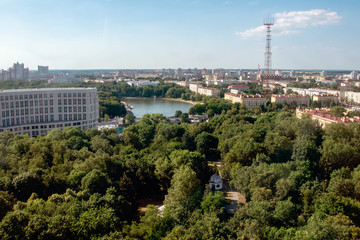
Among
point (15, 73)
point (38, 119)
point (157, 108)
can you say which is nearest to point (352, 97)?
point (157, 108)

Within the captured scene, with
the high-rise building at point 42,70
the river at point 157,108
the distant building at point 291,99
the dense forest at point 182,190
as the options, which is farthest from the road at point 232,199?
the high-rise building at point 42,70

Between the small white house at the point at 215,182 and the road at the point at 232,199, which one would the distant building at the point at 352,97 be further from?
the small white house at the point at 215,182

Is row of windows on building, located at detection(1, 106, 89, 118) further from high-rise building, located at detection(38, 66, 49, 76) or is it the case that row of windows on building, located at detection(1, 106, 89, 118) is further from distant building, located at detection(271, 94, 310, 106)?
high-rise building, located at detection(38, 66, 49, 76)

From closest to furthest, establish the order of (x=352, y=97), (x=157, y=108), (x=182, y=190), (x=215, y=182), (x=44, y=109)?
(x=182, y=190) < (x=215, y=182) < (x=44, y=109) < (x=352, y=97) < (x=157, y=108)

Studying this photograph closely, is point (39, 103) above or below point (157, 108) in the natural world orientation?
above

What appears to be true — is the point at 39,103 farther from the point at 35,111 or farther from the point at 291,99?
the point at 291,99
